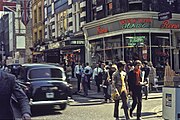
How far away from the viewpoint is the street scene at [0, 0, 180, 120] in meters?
9.73

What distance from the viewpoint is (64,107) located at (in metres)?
12.6

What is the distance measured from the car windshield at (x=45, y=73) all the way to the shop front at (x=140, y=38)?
10.6 m

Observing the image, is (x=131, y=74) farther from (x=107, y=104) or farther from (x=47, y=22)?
(x=47, y=22)

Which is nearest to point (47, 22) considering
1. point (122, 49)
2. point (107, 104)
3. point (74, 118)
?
point (122, 49)

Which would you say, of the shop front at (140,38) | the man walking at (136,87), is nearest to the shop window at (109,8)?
the shop front at (140,38)

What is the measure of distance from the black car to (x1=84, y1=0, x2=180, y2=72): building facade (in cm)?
1081

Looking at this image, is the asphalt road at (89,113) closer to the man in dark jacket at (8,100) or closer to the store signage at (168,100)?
the store signage at (168,100)

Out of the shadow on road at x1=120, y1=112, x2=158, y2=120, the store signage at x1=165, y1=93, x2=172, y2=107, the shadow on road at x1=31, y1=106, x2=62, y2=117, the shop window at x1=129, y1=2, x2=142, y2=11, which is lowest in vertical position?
the shadow on road at x1=31, y1=106, x2=62, y2=117

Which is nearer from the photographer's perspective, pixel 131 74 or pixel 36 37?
pixel 131 74

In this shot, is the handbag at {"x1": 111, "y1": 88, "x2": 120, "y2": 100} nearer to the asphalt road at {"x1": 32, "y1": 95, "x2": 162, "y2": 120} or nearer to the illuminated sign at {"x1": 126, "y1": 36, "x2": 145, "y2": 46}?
the asphalt road at {"x1": 32, "y1": 95, "x2": 162, "y2": 120}

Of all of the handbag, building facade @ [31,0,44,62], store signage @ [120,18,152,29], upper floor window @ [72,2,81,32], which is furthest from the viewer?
building facade @ [31,0,44,62]

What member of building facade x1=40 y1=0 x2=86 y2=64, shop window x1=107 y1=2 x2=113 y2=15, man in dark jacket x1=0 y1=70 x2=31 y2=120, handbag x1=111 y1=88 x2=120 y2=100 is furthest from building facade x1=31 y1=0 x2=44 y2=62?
man in dark jacket x1=0 y1=70 x2=31 y2=120

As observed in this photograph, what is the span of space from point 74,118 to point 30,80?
209cm

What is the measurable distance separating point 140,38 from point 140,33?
34 cm
